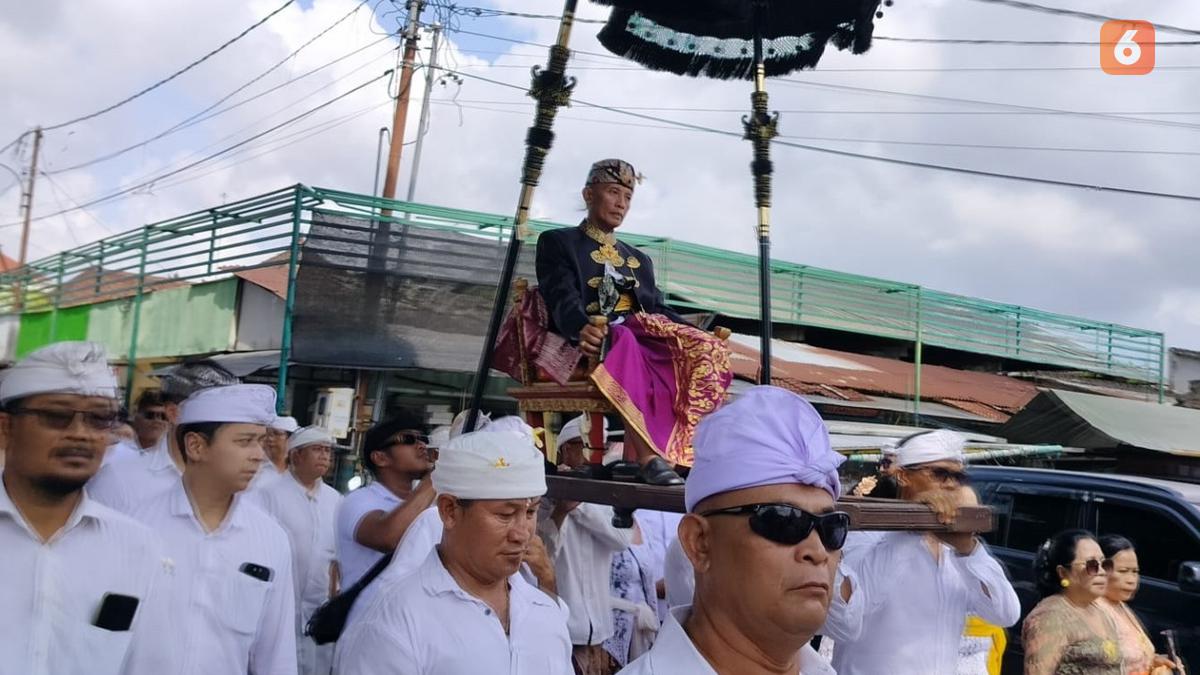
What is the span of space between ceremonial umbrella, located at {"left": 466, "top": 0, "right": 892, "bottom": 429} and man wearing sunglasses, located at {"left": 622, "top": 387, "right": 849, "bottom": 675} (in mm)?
1843

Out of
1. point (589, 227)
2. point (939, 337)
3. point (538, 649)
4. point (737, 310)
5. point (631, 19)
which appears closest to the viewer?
point (538, 649)

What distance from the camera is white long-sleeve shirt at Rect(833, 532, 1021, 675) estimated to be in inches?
149

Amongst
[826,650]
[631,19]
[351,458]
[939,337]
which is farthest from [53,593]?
[939,337]

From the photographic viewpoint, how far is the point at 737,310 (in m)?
14.4

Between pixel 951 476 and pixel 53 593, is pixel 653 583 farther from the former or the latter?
pixel 53 593

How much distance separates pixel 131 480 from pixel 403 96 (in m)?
15.4

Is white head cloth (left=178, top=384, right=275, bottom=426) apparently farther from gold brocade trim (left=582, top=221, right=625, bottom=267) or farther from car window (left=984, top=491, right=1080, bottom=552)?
car window (left=984, top=491, right=1080, bottom=552)

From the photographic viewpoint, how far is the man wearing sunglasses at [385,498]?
3.97 m

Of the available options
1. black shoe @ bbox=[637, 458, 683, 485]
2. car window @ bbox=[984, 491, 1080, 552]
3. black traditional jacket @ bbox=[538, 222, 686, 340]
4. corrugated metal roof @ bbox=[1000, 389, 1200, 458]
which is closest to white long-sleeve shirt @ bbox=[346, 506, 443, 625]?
black shoe @ bbox=[637, 458, 683, 485]

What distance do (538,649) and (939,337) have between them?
49.0 feet

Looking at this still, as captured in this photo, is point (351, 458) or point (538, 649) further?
point (351, 458)

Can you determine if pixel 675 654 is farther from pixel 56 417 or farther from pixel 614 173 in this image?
pixel 614 173

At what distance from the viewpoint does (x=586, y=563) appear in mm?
4332

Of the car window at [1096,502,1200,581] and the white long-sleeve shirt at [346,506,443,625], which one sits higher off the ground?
the car window at [1096,502,1200,581]
